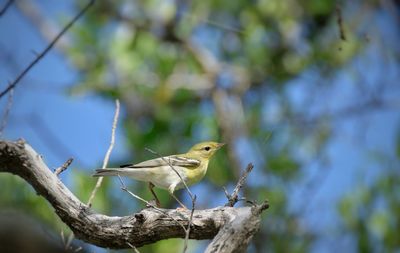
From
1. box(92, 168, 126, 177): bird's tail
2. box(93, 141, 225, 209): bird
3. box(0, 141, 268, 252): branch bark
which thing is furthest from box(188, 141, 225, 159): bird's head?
box(0, 141, 268, 252): branch bark

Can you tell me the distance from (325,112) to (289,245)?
7.02 feet

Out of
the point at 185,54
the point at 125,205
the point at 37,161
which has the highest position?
the point at 185,54

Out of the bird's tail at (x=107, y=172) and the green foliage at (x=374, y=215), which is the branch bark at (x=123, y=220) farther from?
the green foliage at (x=374, y=215)

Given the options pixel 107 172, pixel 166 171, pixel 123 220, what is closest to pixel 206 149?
pixel 166 171

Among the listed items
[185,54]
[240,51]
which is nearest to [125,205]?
[185,54]

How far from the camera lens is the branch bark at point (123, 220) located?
3617 mm

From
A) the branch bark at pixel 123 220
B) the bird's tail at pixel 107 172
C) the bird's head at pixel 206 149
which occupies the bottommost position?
the branch bark at pixel 123 220

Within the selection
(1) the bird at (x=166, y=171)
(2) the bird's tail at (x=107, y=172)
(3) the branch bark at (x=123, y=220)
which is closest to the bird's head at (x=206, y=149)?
(1) the bird at (x=166, y=171)

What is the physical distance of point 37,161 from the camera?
12.3 ft

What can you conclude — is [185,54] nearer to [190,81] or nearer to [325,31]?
[190,81]

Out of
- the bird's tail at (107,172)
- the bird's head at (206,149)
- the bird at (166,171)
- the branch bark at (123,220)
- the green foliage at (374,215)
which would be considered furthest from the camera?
the green foliage at (374,215)

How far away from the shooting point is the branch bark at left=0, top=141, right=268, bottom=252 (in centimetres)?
362

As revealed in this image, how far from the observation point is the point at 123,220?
4090 mm

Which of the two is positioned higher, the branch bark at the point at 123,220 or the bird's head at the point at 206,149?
the bird's head at the point at 206,149
